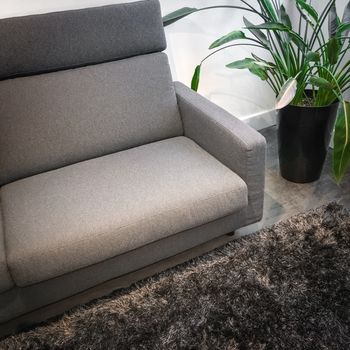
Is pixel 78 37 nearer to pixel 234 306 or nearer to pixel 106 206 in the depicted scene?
pixel 106 206

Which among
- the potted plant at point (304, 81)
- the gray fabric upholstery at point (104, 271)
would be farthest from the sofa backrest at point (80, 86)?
the gray fabric upholstery at point (104, 271)

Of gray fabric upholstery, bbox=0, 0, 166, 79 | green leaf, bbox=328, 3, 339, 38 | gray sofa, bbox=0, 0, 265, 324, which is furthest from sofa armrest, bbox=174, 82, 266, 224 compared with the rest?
green leaf, bbox=328, 3, 339, 38

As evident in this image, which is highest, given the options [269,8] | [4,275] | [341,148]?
[269,8]

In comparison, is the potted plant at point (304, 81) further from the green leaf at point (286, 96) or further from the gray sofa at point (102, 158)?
the gray sofa at point (102, 158)

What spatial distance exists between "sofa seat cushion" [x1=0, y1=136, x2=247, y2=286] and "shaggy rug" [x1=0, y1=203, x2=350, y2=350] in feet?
0.74

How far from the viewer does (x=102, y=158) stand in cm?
159

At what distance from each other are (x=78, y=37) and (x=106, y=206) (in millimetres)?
745

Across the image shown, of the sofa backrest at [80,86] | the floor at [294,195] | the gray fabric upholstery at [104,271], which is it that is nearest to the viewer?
the gray fabric upholstery at [104,271]

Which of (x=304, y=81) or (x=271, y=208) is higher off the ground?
(x=304, y=81)

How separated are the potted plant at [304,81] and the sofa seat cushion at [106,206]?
0.43 meters

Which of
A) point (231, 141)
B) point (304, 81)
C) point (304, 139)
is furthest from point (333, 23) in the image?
point (231, 141)

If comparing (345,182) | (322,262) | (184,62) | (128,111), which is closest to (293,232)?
(322,262)

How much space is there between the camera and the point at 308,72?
165cm

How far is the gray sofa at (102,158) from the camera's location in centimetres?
124
